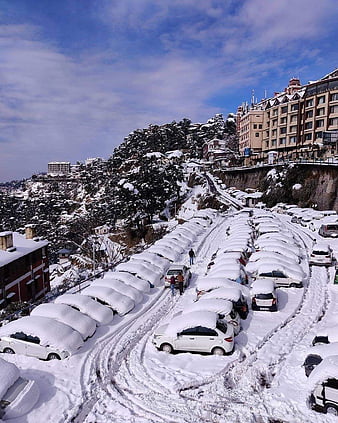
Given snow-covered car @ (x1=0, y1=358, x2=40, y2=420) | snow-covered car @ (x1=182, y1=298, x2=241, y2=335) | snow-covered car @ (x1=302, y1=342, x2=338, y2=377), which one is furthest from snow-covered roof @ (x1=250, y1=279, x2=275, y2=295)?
snow-covered car @ (x1=0, y1=358, x2=40, y2=420)

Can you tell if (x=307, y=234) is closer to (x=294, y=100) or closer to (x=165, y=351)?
(x=165, y=351)

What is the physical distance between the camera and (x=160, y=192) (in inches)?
2133

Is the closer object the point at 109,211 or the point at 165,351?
the point at 165,351

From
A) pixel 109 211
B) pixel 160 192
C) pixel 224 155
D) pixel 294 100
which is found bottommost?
pixel 109 211

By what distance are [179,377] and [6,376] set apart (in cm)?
554

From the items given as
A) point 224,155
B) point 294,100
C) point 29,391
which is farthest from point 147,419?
point 224,155

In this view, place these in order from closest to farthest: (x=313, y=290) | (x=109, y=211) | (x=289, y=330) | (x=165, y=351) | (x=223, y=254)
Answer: (x=165, y=351), (x=289, y=330), (x=313, y=290), (x=223, y=254), (x=109, y=211)

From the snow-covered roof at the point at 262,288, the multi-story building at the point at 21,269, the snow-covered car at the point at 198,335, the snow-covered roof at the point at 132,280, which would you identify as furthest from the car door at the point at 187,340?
the multi-story building at the point at 21,269

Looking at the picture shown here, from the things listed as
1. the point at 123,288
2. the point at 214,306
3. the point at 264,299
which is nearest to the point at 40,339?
the point at 123,288

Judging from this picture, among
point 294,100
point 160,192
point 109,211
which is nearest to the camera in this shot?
point 160,192

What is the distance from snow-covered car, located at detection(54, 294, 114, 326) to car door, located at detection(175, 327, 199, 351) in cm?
424

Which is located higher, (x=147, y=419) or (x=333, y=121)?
Answer: (x=333, y=121)

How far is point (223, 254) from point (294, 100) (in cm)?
5187

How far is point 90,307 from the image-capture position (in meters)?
15.4
